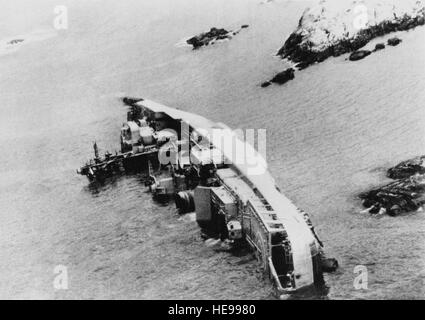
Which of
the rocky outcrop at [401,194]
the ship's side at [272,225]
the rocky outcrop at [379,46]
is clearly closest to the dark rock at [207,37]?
the rocky outcrop at [379,46]

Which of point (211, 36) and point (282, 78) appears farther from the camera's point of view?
point (211, 36)

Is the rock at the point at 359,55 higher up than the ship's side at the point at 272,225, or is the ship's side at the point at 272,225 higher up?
the rock at the point at 359,55

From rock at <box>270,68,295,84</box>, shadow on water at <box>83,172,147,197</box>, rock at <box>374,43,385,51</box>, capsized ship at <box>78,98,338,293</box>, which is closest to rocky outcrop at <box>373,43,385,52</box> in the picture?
rock at <box>374,43,385,51</box>

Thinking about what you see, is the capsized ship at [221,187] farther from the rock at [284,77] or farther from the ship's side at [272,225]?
the rock at [284,77]

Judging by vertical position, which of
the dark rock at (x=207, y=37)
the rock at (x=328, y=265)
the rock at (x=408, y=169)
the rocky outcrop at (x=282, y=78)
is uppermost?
the dark rock at (x=207, y=37)

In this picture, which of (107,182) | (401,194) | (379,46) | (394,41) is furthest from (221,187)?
(394,41)

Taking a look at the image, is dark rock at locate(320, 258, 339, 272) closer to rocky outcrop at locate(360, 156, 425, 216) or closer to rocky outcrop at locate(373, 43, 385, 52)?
rocky outcrop at locate(360, 156, 425, 216)

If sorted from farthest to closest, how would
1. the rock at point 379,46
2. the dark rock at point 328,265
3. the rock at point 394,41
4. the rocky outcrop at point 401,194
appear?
the rock at point 379,46, the rock at point 394,41, the rocky outcrop at point 401,194, the dark rock at point 328,265

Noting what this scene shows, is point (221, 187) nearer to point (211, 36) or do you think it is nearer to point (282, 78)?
point (282, 78)
